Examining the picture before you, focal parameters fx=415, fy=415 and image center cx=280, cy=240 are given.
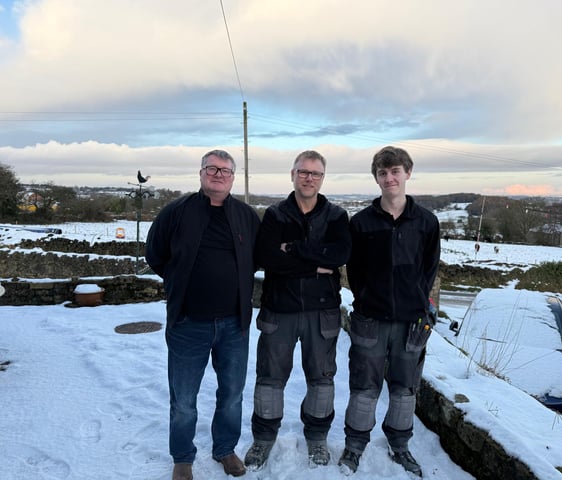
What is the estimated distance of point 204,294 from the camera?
244cm

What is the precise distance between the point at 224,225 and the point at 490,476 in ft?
6.88

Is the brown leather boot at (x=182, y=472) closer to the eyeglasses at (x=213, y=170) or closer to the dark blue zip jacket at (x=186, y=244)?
the dark blue zip jacket at (x=186, y=244)

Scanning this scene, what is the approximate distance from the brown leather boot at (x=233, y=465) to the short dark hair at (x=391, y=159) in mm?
1963

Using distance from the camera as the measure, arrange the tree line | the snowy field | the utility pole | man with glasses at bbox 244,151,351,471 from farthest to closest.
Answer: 1. the tree line
2. the snowy field
3. the utility pole
4. man with glasses at bbox 244,151,351,471

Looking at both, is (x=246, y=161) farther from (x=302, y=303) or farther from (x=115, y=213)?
(x=115, y=213)

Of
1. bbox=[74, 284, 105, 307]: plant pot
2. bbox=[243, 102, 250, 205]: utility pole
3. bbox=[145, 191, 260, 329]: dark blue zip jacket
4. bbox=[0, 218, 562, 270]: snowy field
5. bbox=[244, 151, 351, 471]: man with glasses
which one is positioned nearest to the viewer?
bbox=[145, 191, 260, 329]: dark blue zip jacket

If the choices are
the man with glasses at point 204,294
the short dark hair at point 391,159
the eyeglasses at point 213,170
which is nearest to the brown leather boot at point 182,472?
the man with glasses at point 204,294

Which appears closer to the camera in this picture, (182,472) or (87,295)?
(182,472)

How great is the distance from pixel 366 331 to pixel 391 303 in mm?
239

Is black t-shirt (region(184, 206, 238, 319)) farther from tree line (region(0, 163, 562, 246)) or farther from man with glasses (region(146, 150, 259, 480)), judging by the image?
tree line (region(0, 163, 562, 246))

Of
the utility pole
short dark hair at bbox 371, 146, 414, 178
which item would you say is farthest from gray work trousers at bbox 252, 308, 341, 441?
the utility pole

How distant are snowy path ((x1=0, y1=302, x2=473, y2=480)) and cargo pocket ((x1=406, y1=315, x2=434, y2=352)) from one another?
0.77 meters

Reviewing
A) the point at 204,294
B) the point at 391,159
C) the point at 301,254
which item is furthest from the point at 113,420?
the point at 391,159

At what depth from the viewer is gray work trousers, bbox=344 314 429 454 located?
2.58m
